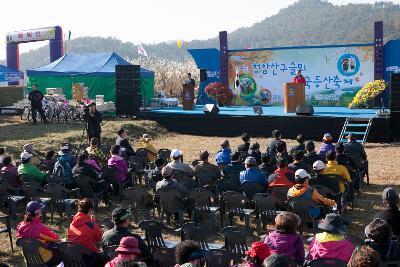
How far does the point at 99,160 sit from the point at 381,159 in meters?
7.40

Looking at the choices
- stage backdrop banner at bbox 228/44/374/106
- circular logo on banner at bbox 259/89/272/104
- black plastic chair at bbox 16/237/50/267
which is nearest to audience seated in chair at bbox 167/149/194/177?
black plastic chair at bbox 16/237/50/267

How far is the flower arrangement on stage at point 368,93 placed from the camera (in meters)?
19.8

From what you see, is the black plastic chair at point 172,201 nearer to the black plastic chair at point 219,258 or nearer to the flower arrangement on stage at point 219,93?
the black plastic chair at point 219,258

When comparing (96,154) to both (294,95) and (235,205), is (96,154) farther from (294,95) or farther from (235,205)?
(294,95)

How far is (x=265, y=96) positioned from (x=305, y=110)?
212 inches

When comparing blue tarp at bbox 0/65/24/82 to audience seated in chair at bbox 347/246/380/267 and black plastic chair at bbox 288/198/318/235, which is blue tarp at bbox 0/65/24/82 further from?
audience seated in chair at bbox 347/246/380/267

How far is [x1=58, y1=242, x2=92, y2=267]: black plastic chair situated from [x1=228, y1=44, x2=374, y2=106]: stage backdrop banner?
16989 millimetres

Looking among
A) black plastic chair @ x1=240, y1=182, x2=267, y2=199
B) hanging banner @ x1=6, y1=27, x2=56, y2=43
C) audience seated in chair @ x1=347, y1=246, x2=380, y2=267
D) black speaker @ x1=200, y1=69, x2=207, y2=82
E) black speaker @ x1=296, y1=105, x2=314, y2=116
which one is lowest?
black plastic chair @ x1=240, y1=182, x2=267, y2=199

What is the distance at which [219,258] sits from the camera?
544cm

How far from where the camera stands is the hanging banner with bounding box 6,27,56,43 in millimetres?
32344

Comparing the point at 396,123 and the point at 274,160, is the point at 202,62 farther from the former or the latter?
the point at 274,160

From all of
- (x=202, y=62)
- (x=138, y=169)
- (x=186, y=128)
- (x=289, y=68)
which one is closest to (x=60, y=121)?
(x=186, y=128)

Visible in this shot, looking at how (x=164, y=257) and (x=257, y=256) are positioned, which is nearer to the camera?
(x=257, y=256)

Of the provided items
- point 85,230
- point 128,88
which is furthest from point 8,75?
point 85,230
